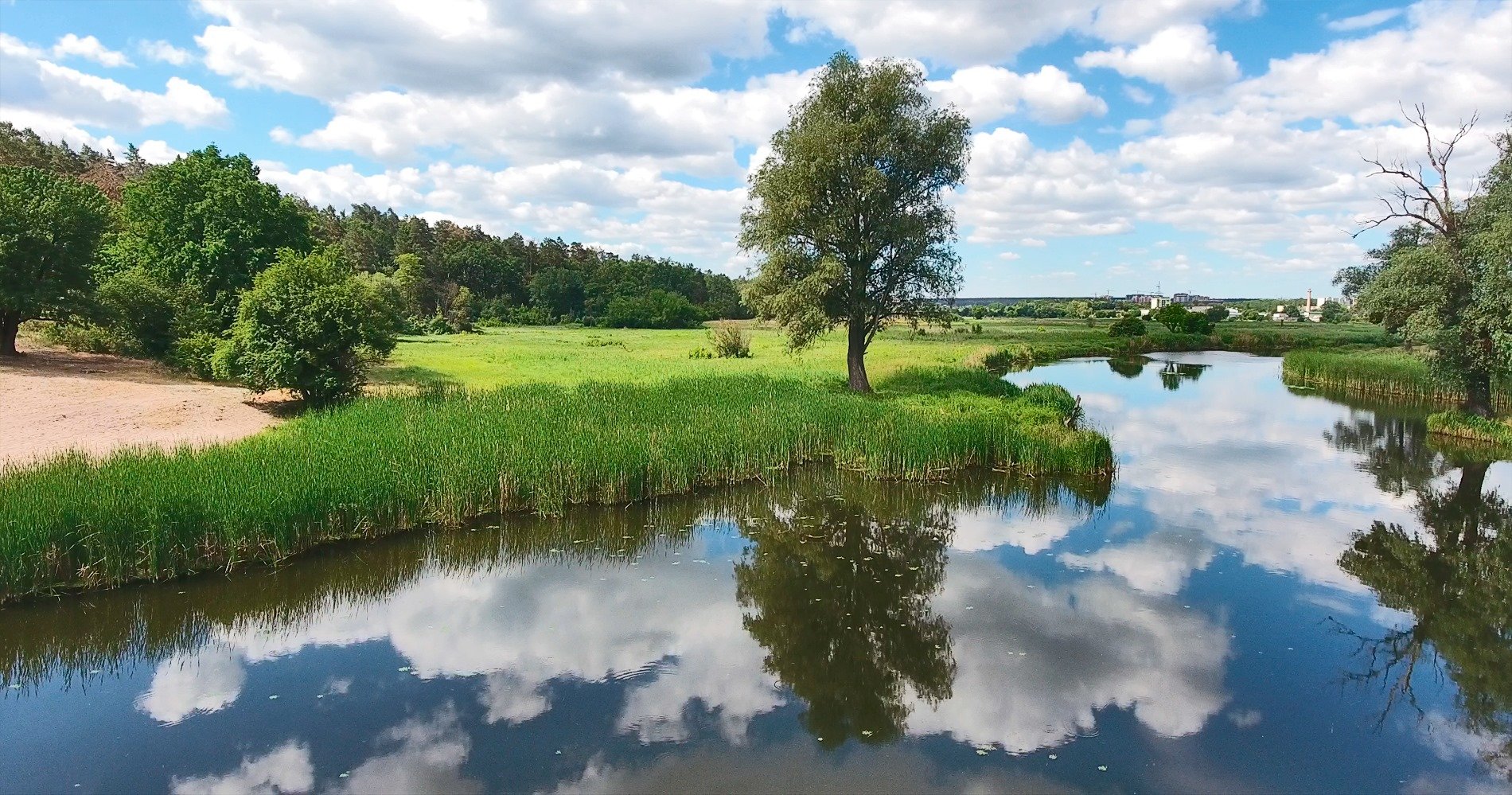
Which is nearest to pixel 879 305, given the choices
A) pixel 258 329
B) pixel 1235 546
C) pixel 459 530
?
pixel 1235 546

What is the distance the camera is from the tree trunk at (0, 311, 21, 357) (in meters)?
26.2

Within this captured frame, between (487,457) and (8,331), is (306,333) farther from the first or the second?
(8,331)

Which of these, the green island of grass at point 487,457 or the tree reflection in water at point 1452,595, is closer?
the tree reflection in water at point 1452,595

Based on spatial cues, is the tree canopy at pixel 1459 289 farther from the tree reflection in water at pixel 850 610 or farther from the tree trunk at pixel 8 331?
the tree trunk at pixel 8 331

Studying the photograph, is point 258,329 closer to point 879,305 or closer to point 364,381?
point 364,381

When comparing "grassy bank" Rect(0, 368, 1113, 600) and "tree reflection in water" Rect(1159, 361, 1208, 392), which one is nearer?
"grassy bank" Rect(0, 368, 1113, 600)

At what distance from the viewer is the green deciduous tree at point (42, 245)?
2448cm

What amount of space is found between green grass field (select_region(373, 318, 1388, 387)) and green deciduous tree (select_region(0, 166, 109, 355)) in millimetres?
9752

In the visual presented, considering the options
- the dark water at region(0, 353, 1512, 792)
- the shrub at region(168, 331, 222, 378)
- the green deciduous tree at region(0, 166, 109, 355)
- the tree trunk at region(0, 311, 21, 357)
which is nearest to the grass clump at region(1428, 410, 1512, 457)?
the dark water at region(0, 353, 1512, 792)

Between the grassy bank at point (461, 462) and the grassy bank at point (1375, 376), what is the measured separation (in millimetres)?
20582

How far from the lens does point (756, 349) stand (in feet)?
167

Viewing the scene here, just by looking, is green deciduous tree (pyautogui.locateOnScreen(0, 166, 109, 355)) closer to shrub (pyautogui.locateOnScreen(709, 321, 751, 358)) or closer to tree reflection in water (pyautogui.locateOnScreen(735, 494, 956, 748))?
tree reflection in water (pyautogui.locateOnScreen(735, 494, 956, 748))

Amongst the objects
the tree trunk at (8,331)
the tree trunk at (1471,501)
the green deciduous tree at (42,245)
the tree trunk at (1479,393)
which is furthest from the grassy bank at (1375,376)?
the tree trunk at (8,331)

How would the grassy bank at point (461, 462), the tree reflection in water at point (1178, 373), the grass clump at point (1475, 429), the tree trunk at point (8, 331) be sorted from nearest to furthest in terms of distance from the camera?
1. the grassy bank at point (461, 462)
2. the grass clump at point (1475, 429)
3. the tree trunk at point (8, 331)
4. the tree reflection in water at point (1178, 373)
